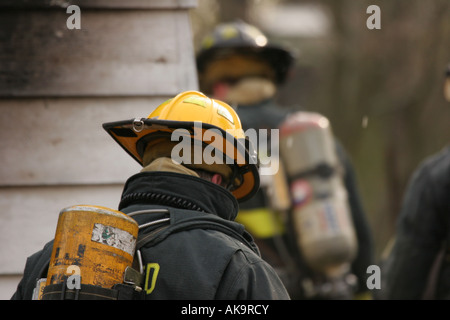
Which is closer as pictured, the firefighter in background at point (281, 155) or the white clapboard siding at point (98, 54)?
the white clapboard siding at point (98, 54)

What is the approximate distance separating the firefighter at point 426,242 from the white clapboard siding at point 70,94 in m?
1.85

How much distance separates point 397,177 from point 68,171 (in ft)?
31.6

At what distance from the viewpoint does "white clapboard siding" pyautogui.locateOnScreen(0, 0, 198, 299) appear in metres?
2.93

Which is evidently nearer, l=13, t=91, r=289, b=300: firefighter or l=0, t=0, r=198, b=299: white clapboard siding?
l=13, t=91, r=289, b=300: firefighter

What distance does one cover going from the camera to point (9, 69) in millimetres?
2984

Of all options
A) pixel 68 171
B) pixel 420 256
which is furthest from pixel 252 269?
pixel 420 256

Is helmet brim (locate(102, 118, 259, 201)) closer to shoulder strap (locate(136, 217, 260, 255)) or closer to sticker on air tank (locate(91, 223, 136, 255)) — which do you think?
shoulder strap (locate(136, 217, 260, 255))

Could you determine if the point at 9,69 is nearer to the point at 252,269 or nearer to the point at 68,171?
the point at 68,171

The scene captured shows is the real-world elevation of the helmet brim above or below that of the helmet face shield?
below

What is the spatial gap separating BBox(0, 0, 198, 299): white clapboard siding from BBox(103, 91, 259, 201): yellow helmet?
0.38m

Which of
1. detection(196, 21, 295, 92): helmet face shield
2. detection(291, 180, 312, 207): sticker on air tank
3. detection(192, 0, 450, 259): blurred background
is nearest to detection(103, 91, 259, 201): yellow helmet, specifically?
detection(291, 180, 312, 207): sticker on air tank

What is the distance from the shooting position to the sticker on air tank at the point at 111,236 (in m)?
1.99

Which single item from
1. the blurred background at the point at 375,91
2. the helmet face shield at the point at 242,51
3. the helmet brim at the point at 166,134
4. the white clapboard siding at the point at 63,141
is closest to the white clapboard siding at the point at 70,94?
the white clapboard siding at the point at 63,141

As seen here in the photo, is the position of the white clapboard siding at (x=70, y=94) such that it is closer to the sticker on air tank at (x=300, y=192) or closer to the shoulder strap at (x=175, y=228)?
the shoulder strap at (x=175, y=228)
